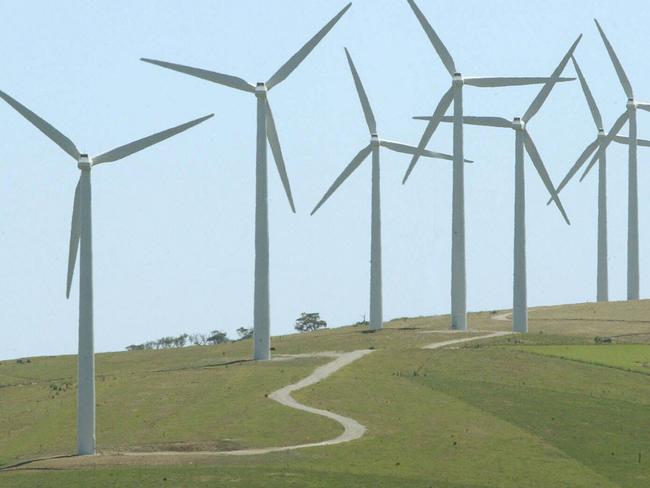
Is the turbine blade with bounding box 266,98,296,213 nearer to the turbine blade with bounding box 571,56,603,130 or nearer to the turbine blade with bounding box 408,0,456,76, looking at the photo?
the turbine blade with bounding box 408,0,456,76

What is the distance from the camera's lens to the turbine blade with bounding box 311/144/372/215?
461 feet

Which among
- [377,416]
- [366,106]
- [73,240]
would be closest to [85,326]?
[73,240]

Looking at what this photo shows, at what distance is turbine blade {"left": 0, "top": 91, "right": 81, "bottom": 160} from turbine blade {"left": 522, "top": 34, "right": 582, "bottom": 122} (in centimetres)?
6105

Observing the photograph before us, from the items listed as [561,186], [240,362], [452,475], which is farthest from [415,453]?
[561,186]

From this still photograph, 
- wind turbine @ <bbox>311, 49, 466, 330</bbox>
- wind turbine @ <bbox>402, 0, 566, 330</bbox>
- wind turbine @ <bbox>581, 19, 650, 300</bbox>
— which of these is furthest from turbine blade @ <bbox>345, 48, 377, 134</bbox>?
wind turbine @ <bbox>581, 19, 650, 300</bbox>

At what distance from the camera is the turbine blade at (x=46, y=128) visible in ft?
279

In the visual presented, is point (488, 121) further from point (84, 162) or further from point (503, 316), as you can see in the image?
point (84, 162)

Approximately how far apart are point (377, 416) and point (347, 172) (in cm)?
5800

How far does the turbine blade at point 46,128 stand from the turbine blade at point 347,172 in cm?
5351

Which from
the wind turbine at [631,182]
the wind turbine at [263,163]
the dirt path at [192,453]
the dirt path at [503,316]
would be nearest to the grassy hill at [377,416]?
the dirt path at [192,453]

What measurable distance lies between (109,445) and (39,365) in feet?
200

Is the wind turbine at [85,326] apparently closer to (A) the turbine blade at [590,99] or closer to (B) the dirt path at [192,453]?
(B) the dirt path at [192,453]

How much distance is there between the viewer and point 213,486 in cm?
6744

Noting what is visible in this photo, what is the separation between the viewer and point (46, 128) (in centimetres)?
8669
